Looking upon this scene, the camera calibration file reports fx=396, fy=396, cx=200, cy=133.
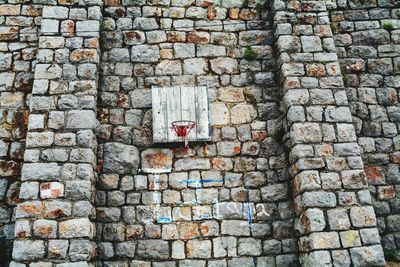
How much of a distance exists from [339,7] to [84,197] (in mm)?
4632

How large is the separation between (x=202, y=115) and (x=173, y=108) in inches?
14.8

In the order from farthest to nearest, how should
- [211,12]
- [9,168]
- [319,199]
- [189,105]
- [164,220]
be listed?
[211,12] → [189,105] → [9,168] → [164,220] → [319,199]

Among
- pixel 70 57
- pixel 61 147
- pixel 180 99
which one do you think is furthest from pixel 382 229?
pixel 70 57

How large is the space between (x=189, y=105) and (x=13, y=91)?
2274 mm

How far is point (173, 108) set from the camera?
498 centimetres

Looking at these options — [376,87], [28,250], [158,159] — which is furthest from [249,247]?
[376,87]

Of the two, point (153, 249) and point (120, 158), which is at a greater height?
point (120, 158)

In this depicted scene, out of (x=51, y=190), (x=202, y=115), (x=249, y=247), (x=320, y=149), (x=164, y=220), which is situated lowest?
(x=249, y=247)

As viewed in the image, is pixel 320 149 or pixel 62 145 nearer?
pixel 62 145

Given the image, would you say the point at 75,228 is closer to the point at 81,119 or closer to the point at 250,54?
the point at 81,119

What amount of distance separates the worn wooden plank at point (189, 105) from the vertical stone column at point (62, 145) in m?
1.09

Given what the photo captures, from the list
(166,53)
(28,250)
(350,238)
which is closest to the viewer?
(28,250)

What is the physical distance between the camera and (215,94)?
16.9 ft

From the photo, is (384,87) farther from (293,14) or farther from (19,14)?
(19,14)
